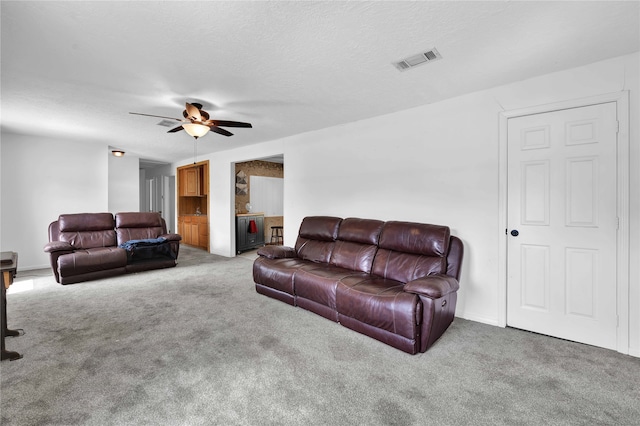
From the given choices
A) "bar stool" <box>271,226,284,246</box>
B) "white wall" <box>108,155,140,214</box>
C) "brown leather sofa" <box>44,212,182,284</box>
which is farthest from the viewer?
"bar stool" <box>271,226,284,246</box>

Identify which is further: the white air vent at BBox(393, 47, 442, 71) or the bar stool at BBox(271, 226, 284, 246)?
the bar stool at BBox(271, 226, 284, 246)

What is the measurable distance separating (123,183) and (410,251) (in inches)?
272

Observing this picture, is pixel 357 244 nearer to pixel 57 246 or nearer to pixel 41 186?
pixel 57 246

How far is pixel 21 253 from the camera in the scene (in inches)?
198

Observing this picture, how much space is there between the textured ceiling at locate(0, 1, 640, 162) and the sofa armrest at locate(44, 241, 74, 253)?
191 cm

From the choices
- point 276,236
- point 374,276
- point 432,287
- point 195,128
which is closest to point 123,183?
point 276,236

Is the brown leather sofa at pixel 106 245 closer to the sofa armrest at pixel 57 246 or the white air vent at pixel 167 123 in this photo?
the sofa armrest at pixel 57 246

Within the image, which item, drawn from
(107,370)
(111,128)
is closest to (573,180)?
(107,370)

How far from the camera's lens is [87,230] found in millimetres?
4922

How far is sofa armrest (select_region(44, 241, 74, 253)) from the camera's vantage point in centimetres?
413

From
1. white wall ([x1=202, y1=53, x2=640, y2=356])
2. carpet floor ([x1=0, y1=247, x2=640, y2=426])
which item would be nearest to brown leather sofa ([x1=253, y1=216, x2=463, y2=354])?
carpet floor ([x1=0, y1=247, x2=640, y2=426])

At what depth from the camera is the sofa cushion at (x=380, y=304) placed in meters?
2.25

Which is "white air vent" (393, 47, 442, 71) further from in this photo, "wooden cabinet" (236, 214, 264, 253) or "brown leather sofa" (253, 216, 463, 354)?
"wooden cabinet" (236, 214, 264, 253)

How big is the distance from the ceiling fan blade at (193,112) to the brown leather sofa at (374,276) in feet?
6.02
